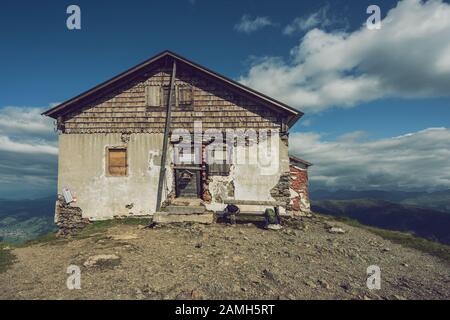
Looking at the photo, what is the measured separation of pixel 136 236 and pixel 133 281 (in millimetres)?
4360

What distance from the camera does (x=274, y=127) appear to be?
14.5 meters

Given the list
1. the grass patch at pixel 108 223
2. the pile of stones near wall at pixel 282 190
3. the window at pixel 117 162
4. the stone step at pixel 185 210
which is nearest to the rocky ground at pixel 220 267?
the stone step at pixel 185 210

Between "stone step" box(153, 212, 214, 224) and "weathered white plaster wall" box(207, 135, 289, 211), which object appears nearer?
"stone step" box(153, 212, 214, 224)

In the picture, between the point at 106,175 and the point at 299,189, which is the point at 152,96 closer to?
the point at 106,175

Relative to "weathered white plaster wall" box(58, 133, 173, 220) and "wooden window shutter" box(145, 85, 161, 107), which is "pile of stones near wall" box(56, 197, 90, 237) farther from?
"wooden window shutter" box(145, 85, 161, 107)

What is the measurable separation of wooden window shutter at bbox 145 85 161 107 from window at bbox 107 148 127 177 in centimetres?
277

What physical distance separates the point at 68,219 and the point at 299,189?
12.2 meters

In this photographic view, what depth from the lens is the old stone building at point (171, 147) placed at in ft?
46.6

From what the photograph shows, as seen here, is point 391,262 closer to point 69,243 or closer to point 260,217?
point 260,217

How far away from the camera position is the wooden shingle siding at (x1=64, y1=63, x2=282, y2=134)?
14.5 meters

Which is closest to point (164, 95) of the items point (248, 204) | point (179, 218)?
point (179, 218)

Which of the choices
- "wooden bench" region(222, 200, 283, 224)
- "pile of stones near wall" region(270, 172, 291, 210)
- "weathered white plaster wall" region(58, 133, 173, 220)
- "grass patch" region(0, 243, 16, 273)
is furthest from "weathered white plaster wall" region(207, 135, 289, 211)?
"grass patch" region(0, 243, 16, 273)

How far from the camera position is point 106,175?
14.3 metres
